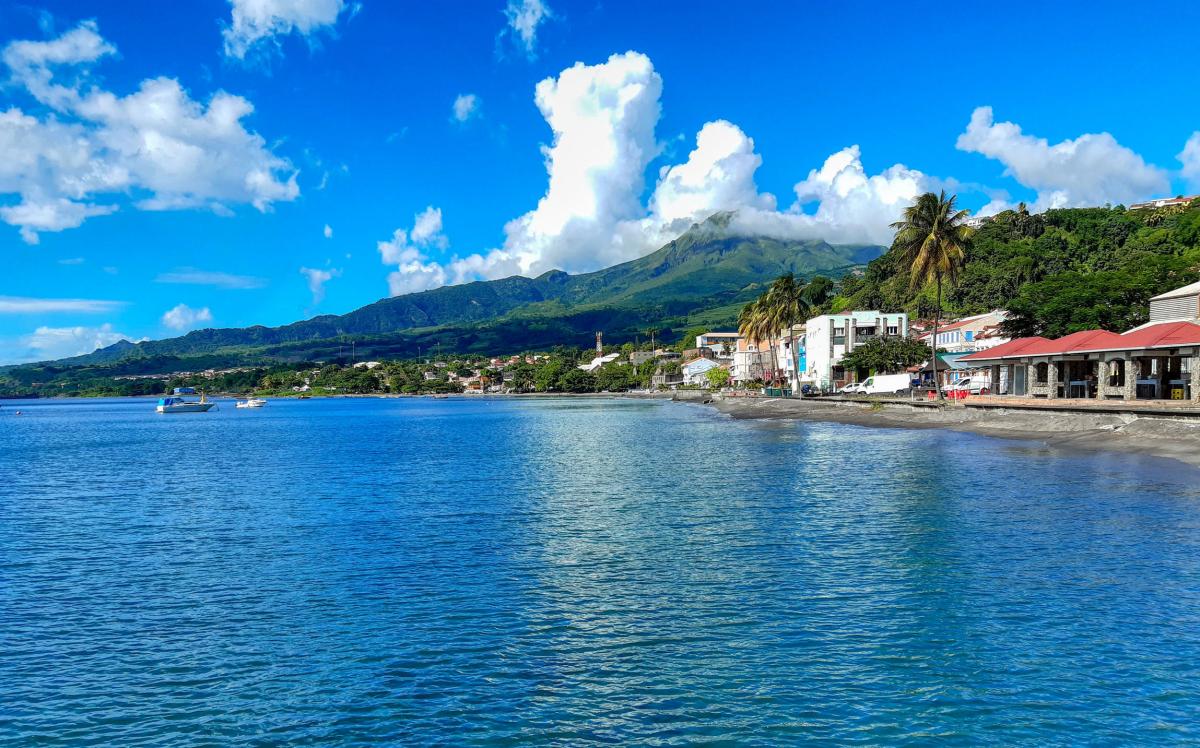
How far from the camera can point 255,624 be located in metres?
13.8

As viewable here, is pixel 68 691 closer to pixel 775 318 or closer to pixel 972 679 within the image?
pixel 972 679

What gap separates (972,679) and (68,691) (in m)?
11.9

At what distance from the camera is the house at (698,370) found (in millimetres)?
188750

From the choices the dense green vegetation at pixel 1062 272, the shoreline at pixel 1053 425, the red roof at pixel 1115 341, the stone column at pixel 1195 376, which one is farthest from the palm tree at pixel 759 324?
the stone column at pixel 1195 376

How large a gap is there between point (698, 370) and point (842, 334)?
253ft

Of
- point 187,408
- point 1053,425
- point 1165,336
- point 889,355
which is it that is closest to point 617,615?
point 1053,425

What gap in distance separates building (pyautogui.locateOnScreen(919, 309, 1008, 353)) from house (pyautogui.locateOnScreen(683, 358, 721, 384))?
8483 cm

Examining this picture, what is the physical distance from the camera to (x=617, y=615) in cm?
1376

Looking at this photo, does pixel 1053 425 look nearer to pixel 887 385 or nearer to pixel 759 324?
pixel 887 385

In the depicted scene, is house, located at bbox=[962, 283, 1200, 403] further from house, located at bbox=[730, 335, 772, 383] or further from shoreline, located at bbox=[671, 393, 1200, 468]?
house, located at bbox=[730, 335, 772, 383]

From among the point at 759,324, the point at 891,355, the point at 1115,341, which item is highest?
the point at 759,324

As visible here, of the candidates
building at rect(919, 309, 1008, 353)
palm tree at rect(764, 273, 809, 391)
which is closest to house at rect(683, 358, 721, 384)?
palm tree at rect(764, 273, 809, 391)

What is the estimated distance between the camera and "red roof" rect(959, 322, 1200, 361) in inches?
1752

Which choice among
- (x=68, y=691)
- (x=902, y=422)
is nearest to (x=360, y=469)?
(x=68, y=691)
